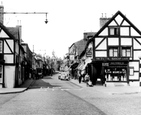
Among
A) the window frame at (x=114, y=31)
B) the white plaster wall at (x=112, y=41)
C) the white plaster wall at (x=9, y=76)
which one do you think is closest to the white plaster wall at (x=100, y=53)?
the white plaster wall at (x=112, y=41)

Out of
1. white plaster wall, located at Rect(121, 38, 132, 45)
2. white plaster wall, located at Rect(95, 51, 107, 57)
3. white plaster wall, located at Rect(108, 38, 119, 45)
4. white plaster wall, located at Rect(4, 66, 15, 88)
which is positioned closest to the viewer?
white plaster wall, located at Rect(4, 66, 15, 88)

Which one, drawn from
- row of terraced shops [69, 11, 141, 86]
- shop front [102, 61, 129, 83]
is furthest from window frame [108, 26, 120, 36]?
shop front [102, 61, 129, 83]

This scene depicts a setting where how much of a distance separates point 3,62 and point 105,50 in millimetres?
12783

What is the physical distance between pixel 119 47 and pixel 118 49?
28 cm

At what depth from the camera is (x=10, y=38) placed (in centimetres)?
3309

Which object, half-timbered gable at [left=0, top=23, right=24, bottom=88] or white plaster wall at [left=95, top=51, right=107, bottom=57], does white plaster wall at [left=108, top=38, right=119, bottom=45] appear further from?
half-timbered gable at [left=0, top=23, right=24, bottom=88]

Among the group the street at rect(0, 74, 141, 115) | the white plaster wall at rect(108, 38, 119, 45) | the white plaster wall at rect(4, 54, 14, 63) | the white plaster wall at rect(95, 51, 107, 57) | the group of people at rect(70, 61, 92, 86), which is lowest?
the street at rect(0, 74, 141, 115)

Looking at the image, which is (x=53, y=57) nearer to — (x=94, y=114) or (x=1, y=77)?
(x=1, y=77)

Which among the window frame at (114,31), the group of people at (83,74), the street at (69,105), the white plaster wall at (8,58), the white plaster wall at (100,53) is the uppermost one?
the window frame at (114,31)

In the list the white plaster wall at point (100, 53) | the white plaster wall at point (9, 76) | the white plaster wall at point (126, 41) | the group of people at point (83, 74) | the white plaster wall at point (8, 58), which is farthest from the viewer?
the white plaster wall at point (126, 41)

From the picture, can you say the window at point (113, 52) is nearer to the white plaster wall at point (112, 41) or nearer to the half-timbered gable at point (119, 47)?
the half-timbered gable at point (119, 47)

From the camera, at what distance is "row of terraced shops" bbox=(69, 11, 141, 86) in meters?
37.5

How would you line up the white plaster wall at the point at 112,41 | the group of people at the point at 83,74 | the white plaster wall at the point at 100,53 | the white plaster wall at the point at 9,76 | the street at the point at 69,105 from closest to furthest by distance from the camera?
the street at the point at 69,105
the white plaster wall at the point at 9,76
the group of people at the point at 83,74
the white plaster wall at the point at 100,53
the white plaster wall at the point at 112,41

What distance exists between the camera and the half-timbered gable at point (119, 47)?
37.5 meters
